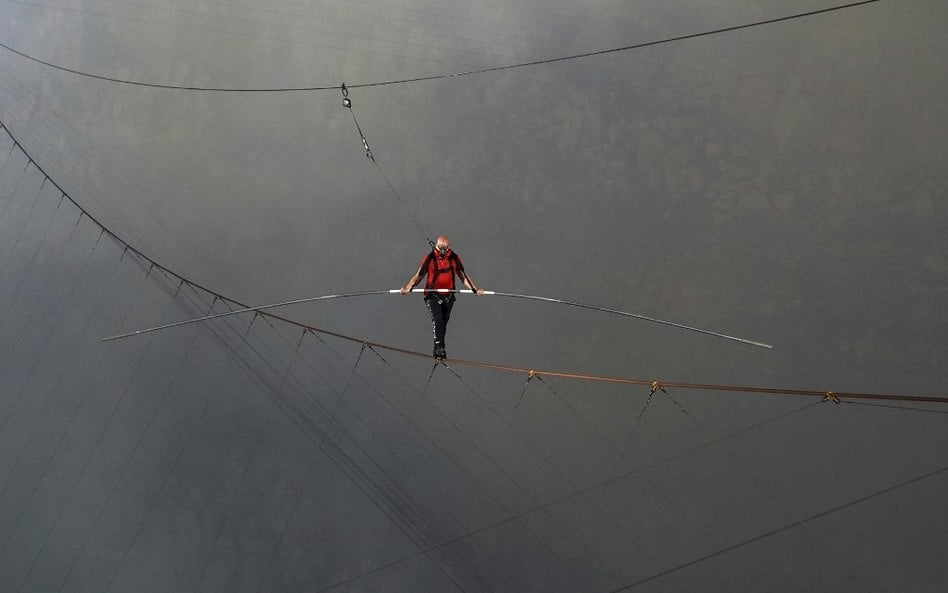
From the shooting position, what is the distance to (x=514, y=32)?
6.91 m

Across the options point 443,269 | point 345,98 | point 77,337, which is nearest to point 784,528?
point 443,269

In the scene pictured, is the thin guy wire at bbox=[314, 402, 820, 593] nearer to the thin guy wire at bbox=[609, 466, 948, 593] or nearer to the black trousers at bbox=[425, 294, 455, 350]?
the thin guy wire at bbox=[609, 466, 948, 593]

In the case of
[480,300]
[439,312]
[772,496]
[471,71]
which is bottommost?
[772,496]

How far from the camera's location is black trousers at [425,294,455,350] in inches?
250

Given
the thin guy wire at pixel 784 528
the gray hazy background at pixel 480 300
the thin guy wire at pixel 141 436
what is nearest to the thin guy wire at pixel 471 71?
the gray hazy background at pixel 480 300

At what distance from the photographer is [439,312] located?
6387 mm

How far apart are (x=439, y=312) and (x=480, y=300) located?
0.66 meters

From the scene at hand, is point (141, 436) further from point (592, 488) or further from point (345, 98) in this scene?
point (592, 488)

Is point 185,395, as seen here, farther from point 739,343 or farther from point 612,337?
point 739,343

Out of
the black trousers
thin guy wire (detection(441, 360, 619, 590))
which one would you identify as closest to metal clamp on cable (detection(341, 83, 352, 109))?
the black trousers

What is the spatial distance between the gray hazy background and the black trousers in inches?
19.5

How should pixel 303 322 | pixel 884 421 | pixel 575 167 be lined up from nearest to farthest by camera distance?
pixel 884 421 → pixel 575 167 → pixel 303 322

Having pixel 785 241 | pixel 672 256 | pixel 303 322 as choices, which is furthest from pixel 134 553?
pixel 785 241

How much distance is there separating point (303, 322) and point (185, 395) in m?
1.07
